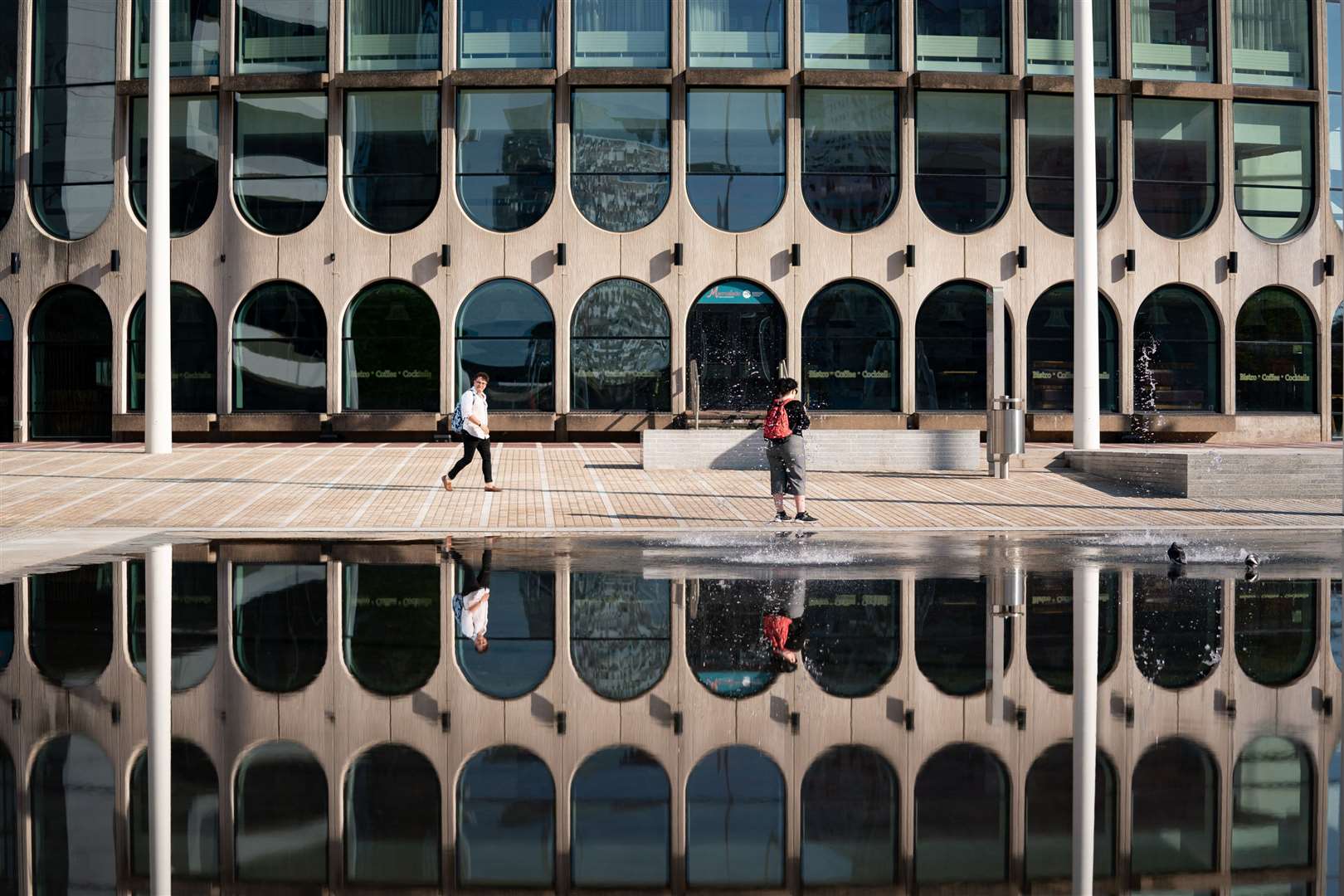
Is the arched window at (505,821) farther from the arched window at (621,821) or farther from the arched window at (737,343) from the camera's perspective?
the arched window at (737,343)

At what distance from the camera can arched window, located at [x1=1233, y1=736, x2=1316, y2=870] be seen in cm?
458

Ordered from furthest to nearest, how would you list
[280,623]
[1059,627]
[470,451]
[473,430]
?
[470,451] < [473,430] < [280,623] < [1059,627]

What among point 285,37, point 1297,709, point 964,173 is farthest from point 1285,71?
point 1297,709

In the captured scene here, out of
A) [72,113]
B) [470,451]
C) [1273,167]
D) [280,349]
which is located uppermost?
[72,113]

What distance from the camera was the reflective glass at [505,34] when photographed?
32500 mm

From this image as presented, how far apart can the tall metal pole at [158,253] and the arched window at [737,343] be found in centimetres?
1145

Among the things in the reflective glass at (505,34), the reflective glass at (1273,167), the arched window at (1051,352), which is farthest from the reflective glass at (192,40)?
the reflective glass at (1273,167)

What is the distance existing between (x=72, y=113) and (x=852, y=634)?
1203 inches

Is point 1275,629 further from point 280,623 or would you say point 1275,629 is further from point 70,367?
point 70,367

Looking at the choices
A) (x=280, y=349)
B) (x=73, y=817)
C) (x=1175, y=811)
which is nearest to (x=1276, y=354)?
(x=280, y=349)

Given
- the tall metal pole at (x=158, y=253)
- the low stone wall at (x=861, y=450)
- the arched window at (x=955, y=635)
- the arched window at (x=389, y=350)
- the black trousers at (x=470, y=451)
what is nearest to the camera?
the arched window at (x=955, y=635)

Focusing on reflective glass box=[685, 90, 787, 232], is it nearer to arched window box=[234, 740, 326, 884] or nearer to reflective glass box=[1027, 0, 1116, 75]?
reflective glass box=[1027, 0, 1116, 75]

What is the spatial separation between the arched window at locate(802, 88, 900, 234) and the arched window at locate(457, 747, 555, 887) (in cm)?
2803

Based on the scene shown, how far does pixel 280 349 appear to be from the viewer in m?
32.7
